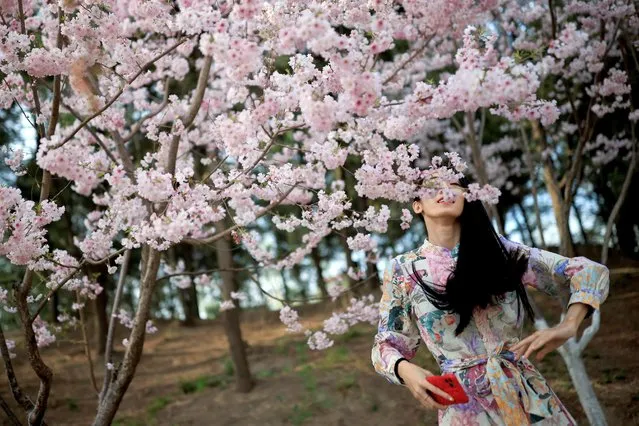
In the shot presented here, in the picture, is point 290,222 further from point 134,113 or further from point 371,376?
point 134,113

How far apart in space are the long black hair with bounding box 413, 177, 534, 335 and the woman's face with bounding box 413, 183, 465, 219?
0.08 meters

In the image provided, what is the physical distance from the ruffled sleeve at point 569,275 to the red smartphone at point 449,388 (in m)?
0.51

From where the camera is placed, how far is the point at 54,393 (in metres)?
8.28

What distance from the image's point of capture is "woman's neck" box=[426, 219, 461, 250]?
2346 mm

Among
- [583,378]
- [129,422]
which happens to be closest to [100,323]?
[129,422]

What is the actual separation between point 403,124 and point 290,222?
1.33 meters

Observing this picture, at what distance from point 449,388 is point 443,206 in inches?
30.7

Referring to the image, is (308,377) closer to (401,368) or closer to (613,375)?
(613,375)

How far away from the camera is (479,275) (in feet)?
7.02

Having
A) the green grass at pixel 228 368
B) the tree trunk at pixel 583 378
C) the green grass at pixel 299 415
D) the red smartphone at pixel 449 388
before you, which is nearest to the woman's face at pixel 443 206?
the red smartphone at pixel 449 388

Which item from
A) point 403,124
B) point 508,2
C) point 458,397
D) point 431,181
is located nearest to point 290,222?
point 403,124

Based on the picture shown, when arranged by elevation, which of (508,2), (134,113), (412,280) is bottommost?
(412,280)

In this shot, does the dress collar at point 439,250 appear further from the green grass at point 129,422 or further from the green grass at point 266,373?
the green grass at point 266,373

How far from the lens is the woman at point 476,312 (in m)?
1.98
